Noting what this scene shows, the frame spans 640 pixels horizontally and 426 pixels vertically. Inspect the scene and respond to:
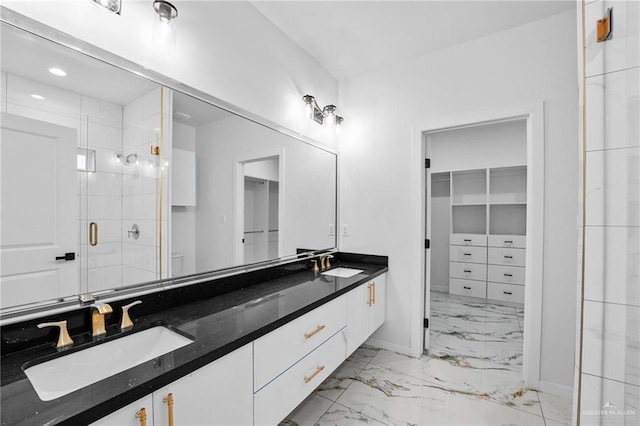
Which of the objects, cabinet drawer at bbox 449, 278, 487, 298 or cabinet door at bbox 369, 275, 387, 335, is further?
cabinet drawer at bbox 449, 278, 487, 298

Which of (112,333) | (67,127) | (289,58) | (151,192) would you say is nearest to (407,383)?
(112,333)

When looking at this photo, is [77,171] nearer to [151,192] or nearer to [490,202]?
[151,192]

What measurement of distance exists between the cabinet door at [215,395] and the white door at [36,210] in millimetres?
598

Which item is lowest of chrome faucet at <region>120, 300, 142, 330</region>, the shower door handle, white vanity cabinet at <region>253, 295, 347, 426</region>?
white vanity cabinet at <region>253, 295, 347, 426</region>

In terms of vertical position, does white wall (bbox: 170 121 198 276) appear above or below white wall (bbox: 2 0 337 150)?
below

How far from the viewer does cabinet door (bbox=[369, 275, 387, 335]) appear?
238 centimetres

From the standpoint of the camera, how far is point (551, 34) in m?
2.04

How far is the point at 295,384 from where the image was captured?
1451mm

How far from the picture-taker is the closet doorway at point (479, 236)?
324cm

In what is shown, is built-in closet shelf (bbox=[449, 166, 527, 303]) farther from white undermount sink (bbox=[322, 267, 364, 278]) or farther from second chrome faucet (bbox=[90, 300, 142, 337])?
second chrome faucet (bbox=[90, 300, 142, 337])

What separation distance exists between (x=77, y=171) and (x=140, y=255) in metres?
0.43

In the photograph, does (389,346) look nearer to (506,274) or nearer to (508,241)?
(506,274)

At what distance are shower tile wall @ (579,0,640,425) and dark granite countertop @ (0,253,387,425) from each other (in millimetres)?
1135

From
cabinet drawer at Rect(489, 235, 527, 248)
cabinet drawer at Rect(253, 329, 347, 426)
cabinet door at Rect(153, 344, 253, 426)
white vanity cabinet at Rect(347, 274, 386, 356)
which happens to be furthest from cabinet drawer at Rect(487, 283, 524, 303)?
cabinet door at Rect(153, 344, 253, 426)
